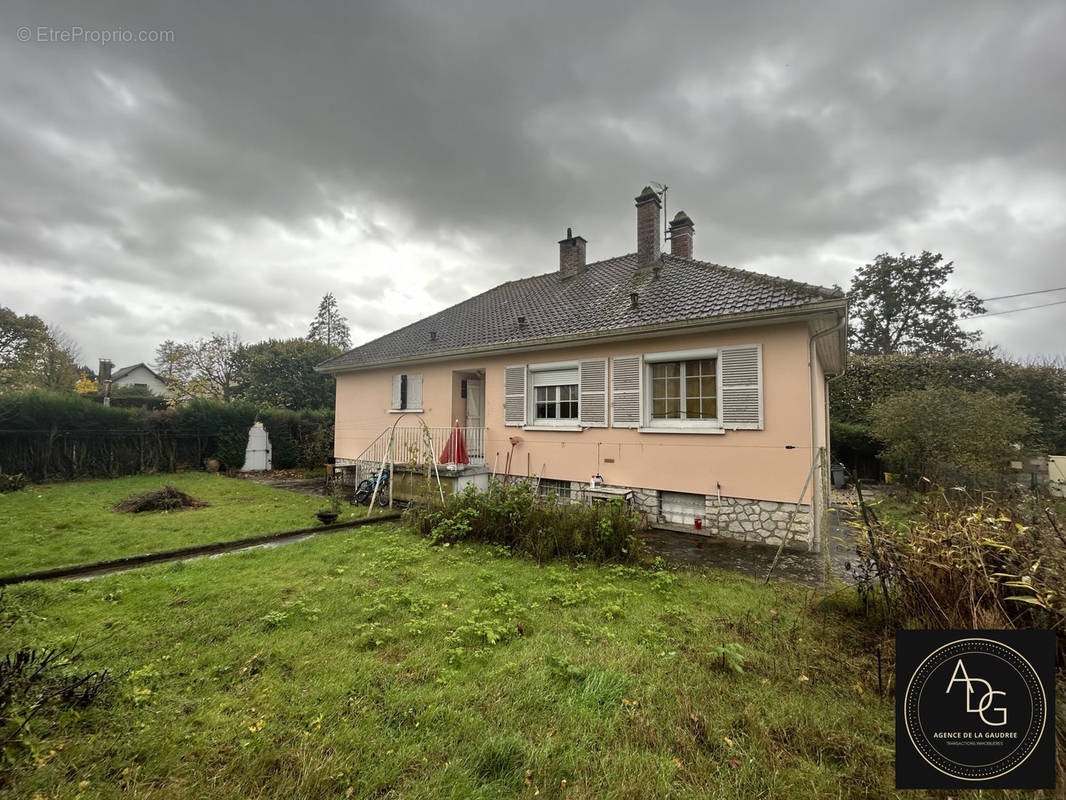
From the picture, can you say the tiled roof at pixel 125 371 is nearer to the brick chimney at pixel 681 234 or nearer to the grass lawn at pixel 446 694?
the brick chimney at pixel 681 234

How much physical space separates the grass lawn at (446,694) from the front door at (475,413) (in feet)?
20.9

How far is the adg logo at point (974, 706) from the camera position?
125 cm

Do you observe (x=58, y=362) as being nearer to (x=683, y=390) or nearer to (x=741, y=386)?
(x=683, y=390)

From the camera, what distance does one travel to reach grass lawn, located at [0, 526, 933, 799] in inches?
77.1

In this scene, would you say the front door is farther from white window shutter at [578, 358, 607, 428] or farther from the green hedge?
the green hedge

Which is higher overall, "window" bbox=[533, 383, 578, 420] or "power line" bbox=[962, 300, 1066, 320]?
"power line" bbox=[962, 300, 1066, 320]

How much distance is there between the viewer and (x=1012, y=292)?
18.6m

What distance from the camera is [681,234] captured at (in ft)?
38.2

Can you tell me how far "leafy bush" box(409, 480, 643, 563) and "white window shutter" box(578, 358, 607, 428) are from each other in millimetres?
2502

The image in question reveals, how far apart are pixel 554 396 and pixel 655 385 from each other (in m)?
2.36

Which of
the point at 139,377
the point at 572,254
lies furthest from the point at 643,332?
the point at 139,377

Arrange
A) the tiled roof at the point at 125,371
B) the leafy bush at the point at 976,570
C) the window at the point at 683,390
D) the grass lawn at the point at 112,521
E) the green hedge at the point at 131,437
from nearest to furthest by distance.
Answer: the leafy bush at the point at 976,570
the grass lawn at the point at 112,521
the window at the point at 683,390
the green hedge at the point at 131,437
the tiled roof at the point at 125,371

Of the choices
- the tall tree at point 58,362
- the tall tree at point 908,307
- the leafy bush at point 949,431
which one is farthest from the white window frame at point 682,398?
the tall tree at point 58,362

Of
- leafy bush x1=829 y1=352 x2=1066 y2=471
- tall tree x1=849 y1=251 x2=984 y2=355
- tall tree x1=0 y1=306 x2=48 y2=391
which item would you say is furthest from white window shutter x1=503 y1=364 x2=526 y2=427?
tall tree x1=0 y1=306 x2=48 y2=391
